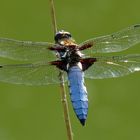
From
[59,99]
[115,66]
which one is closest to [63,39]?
[115,66]

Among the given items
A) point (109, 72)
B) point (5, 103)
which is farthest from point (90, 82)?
point (109, 72)

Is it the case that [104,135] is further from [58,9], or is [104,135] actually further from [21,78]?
[21,78]

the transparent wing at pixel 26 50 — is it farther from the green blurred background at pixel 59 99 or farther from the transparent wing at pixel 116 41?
the green blurred background at pixel 59 99

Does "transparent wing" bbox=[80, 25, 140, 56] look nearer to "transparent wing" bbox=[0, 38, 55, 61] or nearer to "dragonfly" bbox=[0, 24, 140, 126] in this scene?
"dragonfly" bbox=[0, 24, 140, 126]

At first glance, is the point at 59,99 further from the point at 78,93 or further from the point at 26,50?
the point at 78,93

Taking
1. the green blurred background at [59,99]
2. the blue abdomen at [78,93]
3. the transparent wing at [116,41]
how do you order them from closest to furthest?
the blue abdomen at [78,93] < the transparent wing at [116,41] < the green blurred background at [59,99]

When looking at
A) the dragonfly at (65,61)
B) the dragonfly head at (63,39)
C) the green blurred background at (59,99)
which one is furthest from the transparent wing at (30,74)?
the green blurred background at (59,99)

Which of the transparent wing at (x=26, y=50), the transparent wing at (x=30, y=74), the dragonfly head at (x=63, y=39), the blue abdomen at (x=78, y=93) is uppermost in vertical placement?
the dragonfly head at (x=63, y=39)
